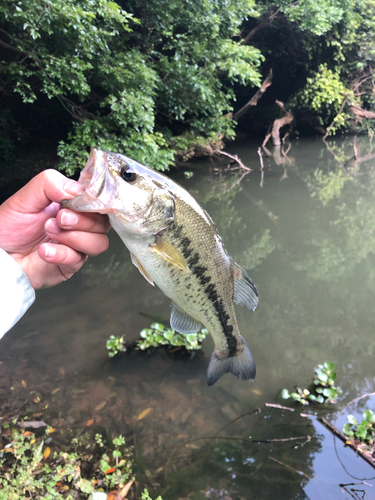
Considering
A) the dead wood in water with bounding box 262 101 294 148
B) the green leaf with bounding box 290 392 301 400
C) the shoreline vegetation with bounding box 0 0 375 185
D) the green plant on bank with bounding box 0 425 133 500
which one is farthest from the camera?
the dead wood in water with bounding box 262 101 294 148

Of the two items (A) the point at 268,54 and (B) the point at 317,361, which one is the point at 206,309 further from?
(A) the point at 268,54

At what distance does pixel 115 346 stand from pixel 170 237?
2.64 metres

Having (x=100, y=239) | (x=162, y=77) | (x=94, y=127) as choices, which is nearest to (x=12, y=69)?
(x=94, y=127)

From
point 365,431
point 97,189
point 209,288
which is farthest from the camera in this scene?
point 365,431

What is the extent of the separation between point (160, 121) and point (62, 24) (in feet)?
24.6

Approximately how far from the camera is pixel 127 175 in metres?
1.33

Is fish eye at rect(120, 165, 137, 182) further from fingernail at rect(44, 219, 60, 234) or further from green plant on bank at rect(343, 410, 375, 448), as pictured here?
green plant on bank at rect(343, 410, 375, 448)

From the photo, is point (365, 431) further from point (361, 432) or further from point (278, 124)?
point (278, 124)

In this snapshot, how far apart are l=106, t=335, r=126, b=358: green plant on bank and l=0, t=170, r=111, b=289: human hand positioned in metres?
2.06

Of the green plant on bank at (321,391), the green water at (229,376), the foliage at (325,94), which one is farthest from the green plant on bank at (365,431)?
the foliage at (325,94)

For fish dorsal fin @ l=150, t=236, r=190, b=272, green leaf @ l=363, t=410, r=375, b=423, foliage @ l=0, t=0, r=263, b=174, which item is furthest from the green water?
foliage @ l=0, t=0, r=263, b=174

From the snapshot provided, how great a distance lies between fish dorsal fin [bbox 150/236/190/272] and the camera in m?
1.38

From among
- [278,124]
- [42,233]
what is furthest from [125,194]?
[278,124]

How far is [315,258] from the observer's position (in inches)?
224
